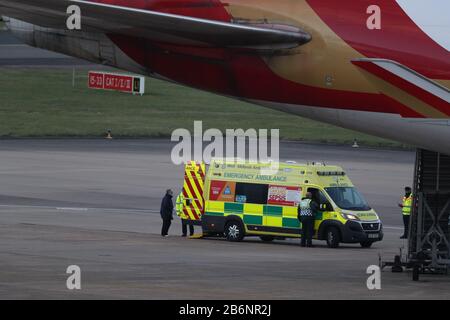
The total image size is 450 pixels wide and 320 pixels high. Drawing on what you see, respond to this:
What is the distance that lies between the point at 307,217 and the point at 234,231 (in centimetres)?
297

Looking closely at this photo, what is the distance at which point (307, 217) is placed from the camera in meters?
41.2

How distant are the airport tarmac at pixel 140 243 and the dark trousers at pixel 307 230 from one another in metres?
0.46

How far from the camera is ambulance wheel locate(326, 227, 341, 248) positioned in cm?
4156

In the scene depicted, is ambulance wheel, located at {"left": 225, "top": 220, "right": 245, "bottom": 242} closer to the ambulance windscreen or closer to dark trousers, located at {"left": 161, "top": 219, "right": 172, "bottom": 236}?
dark trousers, located at {"left": 161, "top": 219, "right": 172, "bottom": 236}

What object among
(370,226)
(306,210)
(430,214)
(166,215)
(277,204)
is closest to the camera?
(430,214)

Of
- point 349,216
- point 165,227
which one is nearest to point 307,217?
point 349,216

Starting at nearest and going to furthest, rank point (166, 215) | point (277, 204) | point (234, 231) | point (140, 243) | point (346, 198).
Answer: point (140, 243)
point (277, 204)
point (234, 231)
point (346, 198)
point (166, 215)

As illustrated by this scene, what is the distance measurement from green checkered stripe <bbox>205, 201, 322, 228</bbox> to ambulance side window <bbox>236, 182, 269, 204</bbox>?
19 centimetres

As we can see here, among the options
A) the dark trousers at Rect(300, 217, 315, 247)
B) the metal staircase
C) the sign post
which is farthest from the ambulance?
the sign post

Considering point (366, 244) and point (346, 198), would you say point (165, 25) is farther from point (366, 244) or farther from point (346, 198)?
point (346, 198)

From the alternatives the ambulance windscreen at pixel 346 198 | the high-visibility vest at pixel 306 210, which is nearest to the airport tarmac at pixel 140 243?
the high-visibility vest at pixel 306 210

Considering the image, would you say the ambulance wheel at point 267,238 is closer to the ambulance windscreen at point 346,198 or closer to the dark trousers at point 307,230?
the dark trousers at point 307,230

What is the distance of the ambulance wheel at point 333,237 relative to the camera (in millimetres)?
41562

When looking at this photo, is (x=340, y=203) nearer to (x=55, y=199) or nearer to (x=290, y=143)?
(x=55, y=199)
